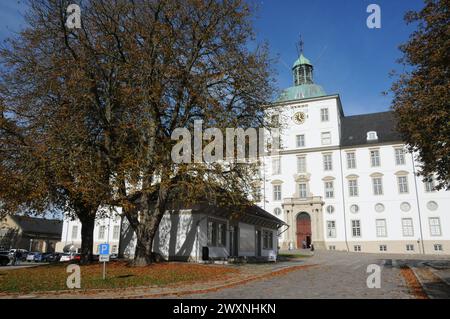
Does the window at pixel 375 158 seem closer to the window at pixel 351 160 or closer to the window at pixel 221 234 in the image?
the window at pixel 351 160

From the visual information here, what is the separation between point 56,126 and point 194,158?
6.50 m

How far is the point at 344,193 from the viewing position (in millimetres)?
53500

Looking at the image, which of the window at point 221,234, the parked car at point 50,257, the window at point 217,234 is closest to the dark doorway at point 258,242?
the window at point 221,234

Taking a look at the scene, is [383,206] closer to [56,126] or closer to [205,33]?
[205,33]

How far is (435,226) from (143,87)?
147 ft

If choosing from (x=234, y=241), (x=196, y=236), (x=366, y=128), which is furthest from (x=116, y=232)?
(x=366, y=128)

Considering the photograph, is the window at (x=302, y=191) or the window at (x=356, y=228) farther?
the window at (x=302, y=191)

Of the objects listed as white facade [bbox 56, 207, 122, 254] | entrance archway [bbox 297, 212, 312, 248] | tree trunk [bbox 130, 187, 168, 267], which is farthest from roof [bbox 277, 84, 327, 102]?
tree trunk [bbox 130, 187, 168, 267]

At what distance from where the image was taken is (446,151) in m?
15.3

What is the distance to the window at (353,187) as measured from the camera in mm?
53281

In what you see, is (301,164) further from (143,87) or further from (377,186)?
(143,87)

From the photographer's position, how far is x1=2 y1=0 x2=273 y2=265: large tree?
18.0 metres

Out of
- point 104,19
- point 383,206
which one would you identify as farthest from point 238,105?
point 383,206

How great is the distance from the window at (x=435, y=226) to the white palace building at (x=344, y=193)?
111 millimetres
